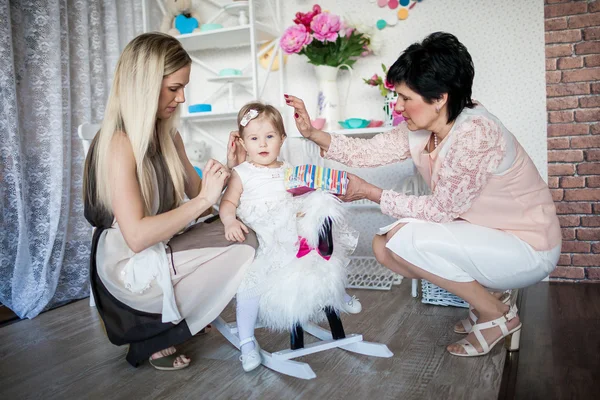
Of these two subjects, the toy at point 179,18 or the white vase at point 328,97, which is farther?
the toy at point 179,18

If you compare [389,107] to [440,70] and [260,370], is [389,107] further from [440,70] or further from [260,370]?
[260,370]

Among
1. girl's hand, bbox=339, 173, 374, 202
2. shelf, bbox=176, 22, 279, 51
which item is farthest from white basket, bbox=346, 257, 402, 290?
shelf, bbox=176, 22, 279, 51

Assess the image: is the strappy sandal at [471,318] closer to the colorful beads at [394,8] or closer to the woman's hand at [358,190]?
the woman's hand at [358,190]

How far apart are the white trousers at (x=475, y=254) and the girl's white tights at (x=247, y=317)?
1.74 feet

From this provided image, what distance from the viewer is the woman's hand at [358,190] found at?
5.66 ft

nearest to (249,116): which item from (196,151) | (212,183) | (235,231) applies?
(212,183)

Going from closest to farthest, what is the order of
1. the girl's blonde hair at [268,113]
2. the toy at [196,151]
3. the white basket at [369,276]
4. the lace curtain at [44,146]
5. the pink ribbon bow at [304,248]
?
the pink ribbon bow at [304,248] < the girl's blonde hair at [268,113] < the lace curtain at [44,146] < the white basket at [369,276] < the toy at [196,151]

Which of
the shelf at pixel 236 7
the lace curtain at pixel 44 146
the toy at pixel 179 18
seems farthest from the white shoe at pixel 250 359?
the toy at pixel 179 18

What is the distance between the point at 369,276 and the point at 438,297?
569 millimetres

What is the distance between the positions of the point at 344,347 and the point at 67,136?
1.83 meters

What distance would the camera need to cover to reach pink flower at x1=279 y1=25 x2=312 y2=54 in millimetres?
2656

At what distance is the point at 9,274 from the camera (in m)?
2.46

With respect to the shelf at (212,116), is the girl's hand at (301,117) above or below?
below

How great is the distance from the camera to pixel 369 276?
9.26ft
